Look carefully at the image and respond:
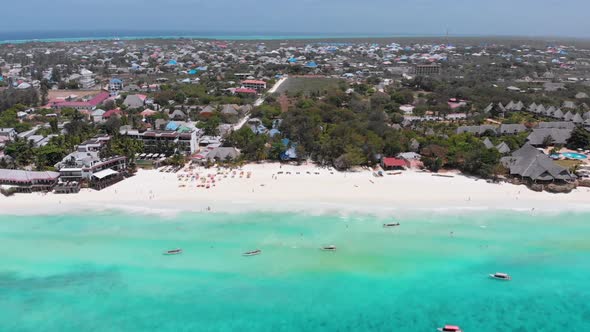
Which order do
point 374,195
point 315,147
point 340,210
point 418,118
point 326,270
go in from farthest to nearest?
1. point 418,118
2. point 315,147
3. point 374,195
4. point 340,210
5. point 326,270

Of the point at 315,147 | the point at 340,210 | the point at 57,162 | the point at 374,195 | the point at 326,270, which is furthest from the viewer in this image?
the point at 315,147

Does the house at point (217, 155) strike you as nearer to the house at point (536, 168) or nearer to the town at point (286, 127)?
the town at point (286, 127)

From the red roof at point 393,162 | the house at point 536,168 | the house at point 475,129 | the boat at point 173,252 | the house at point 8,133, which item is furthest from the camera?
the house at point 475,129

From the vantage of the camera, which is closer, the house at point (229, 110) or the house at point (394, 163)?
the house at point (394, 163)

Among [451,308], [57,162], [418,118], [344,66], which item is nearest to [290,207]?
[451,308]

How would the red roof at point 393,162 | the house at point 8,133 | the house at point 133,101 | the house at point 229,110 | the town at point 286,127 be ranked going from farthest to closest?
the house at point 133,101, the house at point 229,110, the house at point 8,133, the red roof at point 393,162, the town at point 286,127

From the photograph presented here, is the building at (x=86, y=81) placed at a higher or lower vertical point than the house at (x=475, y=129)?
higher

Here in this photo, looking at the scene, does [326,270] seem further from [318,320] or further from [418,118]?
[418,118]

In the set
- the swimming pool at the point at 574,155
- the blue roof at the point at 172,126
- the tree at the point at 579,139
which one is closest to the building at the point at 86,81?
the blue roof at the point at 172,126
